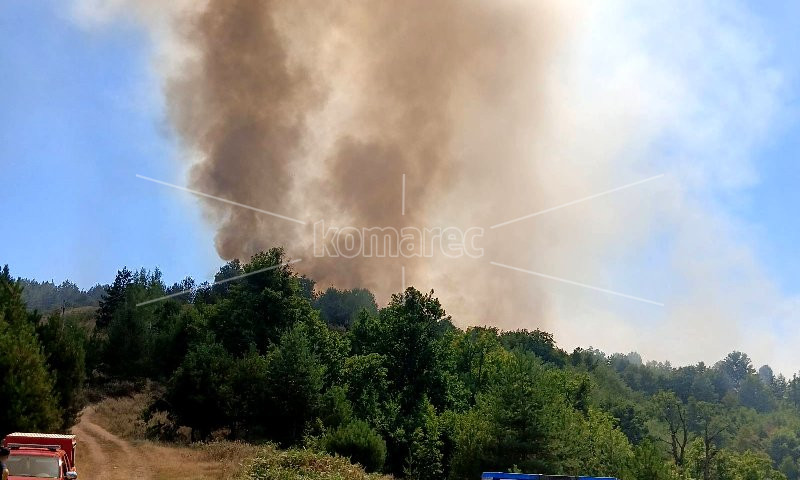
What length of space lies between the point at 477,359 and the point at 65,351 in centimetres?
5798

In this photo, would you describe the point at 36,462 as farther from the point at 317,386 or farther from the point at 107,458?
the point at 317,386

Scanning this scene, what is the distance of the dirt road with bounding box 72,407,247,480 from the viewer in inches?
1350

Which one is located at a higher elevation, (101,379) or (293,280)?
(293,280)

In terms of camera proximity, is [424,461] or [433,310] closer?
[424,461]

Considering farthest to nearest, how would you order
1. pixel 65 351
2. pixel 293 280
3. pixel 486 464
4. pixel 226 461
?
pixel 293 280 → pixel 486 464 → pixel 65 351 → pixel 226 461

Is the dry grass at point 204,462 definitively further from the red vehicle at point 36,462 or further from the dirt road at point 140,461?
the red vehicle at point 36,462

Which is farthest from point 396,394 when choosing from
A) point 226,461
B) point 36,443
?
point 36,443

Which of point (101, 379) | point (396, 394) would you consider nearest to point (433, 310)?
point (396, 394)

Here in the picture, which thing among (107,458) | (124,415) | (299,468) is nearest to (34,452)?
(299,468)

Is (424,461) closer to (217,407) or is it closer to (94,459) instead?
(217,407)

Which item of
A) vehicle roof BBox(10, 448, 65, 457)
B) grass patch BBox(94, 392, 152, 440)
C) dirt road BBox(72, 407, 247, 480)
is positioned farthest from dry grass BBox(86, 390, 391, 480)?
vehicle roof BBox(10, 448, 65, 457)

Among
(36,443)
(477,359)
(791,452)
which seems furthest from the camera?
(791,452)

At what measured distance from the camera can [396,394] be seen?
6988cm

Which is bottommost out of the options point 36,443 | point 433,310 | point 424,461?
point 424,461
